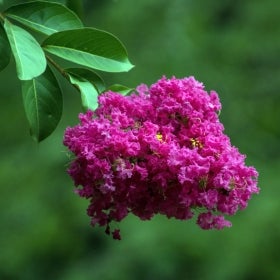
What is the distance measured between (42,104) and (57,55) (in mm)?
121

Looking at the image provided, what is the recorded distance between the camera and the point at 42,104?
1812mm

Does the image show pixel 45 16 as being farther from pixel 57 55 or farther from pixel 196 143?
pixel 196 143

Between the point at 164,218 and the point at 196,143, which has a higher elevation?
the point at 164,218

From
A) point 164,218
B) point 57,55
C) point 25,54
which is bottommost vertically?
point 25,54

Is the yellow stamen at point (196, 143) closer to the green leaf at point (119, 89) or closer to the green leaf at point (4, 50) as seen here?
the green leaf at point (119, 89)

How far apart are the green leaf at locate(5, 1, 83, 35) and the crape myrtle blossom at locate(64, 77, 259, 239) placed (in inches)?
9.3

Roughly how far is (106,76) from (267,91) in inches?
46.3

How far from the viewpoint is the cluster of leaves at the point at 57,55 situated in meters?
1.79

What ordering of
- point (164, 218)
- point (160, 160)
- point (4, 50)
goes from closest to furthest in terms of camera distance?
point (160, 160)
point (4, 50)
point (164, 218)

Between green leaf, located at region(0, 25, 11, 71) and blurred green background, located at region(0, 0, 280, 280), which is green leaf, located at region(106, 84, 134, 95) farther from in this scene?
blurred green background, located at region(0, 0, 280, 280)

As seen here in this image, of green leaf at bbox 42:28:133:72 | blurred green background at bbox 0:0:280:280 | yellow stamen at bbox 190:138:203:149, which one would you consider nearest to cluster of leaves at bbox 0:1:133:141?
green leaf at bbox 42:28:133:72

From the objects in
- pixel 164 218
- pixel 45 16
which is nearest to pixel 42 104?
pixel 45 16

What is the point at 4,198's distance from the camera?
526cm

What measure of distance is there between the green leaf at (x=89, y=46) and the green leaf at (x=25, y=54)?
10 centimetres
